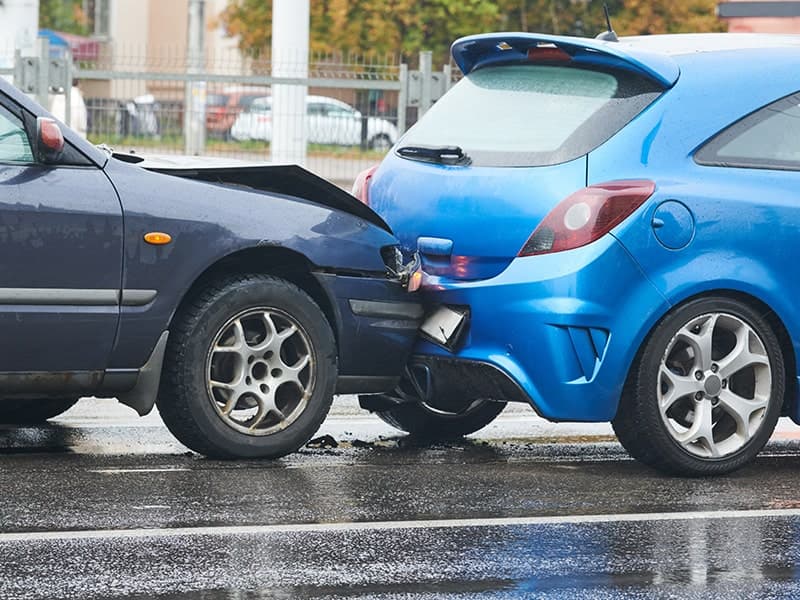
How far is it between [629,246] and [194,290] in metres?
1.68

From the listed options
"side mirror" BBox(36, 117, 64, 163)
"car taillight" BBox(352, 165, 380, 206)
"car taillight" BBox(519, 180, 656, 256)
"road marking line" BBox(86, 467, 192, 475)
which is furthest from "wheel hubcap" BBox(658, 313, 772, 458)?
"side mirror" BBox(36, 117, 64, 163)

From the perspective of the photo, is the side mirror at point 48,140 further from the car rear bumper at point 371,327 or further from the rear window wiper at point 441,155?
the rear window wiper at point 441,155

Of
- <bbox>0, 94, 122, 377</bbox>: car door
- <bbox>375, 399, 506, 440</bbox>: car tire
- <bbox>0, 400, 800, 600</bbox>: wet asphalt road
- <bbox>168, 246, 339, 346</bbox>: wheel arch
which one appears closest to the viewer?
<bbox>0, 400, 800, 600</bbox>: wet asphalt road

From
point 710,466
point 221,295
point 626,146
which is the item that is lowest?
point 710,466

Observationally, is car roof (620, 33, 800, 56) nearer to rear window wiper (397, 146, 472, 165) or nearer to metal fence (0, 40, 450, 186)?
rear window wiper (397, 146, 472, 165)

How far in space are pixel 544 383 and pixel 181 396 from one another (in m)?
1.38

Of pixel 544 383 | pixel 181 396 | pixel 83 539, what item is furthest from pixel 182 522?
pixel 544 383

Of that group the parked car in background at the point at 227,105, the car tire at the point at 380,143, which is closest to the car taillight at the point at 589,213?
the car tire at the point at 380,143

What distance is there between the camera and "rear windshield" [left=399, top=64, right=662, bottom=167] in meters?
7.04

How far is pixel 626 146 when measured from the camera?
22.8 feet

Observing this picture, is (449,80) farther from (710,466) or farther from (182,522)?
(182,522)

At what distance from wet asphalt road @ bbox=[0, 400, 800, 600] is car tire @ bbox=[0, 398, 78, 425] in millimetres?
124

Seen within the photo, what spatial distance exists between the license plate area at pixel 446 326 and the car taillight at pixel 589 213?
470 millimetres

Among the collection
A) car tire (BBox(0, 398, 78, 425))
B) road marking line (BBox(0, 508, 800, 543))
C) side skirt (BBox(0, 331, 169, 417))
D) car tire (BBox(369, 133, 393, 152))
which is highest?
car tire (BBox(369, 133, 393, 152))
